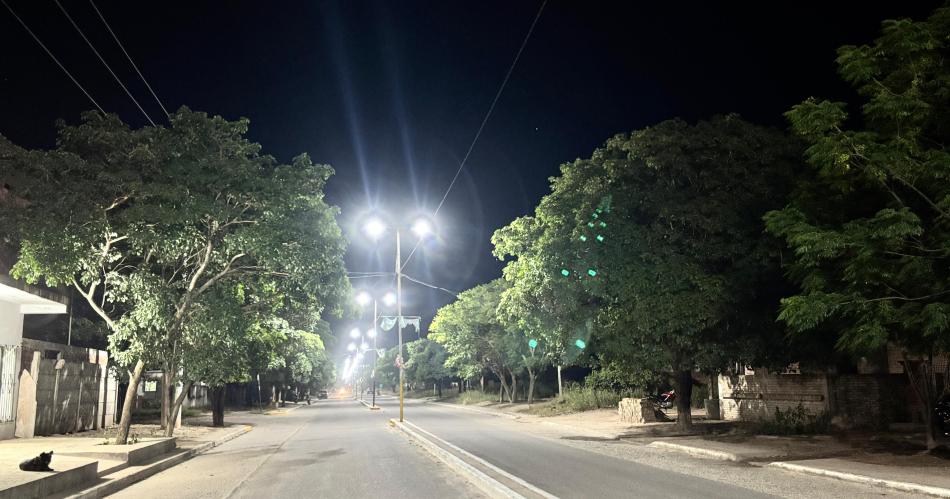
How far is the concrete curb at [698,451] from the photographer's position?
15.0 m

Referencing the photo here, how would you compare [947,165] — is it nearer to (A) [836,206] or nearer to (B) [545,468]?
(A) [836,206]

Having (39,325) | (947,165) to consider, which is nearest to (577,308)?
(947,165)

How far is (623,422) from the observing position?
1082 inches

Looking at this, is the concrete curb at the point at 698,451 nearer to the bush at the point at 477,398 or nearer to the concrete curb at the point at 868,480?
the concrete curb at the point at 868,480

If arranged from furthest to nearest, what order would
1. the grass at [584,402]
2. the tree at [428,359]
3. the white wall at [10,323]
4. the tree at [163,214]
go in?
the tree at [428,359], the grass at [584,402], the white wall at [10,323], the tree at [163,214]

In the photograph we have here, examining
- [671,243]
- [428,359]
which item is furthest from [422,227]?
[428,359]

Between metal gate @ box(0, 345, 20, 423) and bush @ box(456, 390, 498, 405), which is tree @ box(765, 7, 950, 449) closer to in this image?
metal gate @ box(0, 345, 20, 423)

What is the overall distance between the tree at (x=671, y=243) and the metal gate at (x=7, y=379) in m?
14.9

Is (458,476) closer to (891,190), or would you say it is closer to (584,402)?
(891,190)

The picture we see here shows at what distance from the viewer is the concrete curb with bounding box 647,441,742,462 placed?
592 inches

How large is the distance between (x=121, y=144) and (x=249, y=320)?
650 centimetres

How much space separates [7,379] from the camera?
18516mm

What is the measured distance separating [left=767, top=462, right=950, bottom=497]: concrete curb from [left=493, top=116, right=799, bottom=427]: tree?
5.57m

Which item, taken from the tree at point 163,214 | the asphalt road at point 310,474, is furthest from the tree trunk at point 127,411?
the asphalt road at point 310,474
